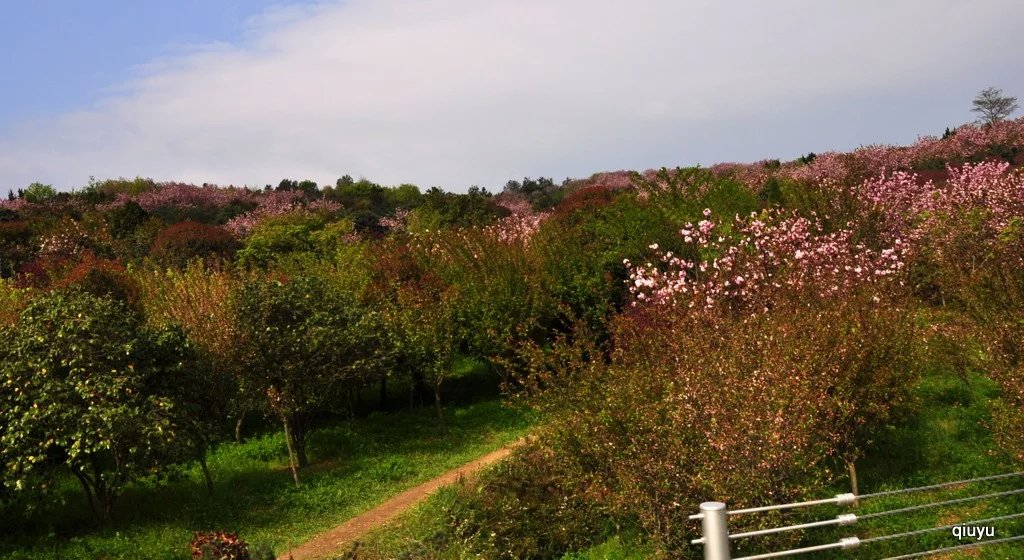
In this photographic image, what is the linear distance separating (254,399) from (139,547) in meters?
6.33

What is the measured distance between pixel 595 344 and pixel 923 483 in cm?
1031

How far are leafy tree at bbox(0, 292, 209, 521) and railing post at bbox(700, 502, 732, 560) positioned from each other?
41.7 feet

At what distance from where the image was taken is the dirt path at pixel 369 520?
46.8ft

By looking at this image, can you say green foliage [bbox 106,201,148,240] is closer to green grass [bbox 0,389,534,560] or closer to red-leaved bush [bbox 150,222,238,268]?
red-leaved bush [bbox 150,222,238,268]

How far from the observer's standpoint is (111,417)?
14.2 meters

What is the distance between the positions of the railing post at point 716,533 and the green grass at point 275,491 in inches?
451

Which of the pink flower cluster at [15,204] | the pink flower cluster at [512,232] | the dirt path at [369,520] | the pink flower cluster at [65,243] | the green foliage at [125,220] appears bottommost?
the dirt path at [369,520]

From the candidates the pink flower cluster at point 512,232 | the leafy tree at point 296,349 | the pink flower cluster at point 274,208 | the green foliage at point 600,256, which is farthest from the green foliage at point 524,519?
the pink flower cluster at point 274,208

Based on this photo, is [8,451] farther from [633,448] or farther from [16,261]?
[16,261]

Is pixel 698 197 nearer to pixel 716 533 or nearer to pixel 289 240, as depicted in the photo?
pixel 289 240

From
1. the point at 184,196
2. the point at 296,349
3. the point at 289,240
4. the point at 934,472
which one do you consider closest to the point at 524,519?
the point at 934,472

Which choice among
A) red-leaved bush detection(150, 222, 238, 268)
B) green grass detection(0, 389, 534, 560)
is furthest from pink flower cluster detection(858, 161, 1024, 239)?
red-leaved bush detection(150, 222, 238, 268)

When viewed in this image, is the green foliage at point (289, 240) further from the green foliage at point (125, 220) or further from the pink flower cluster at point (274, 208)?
the green foliage at point (125, 220)

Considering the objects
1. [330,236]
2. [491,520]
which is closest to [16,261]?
[330,236]
